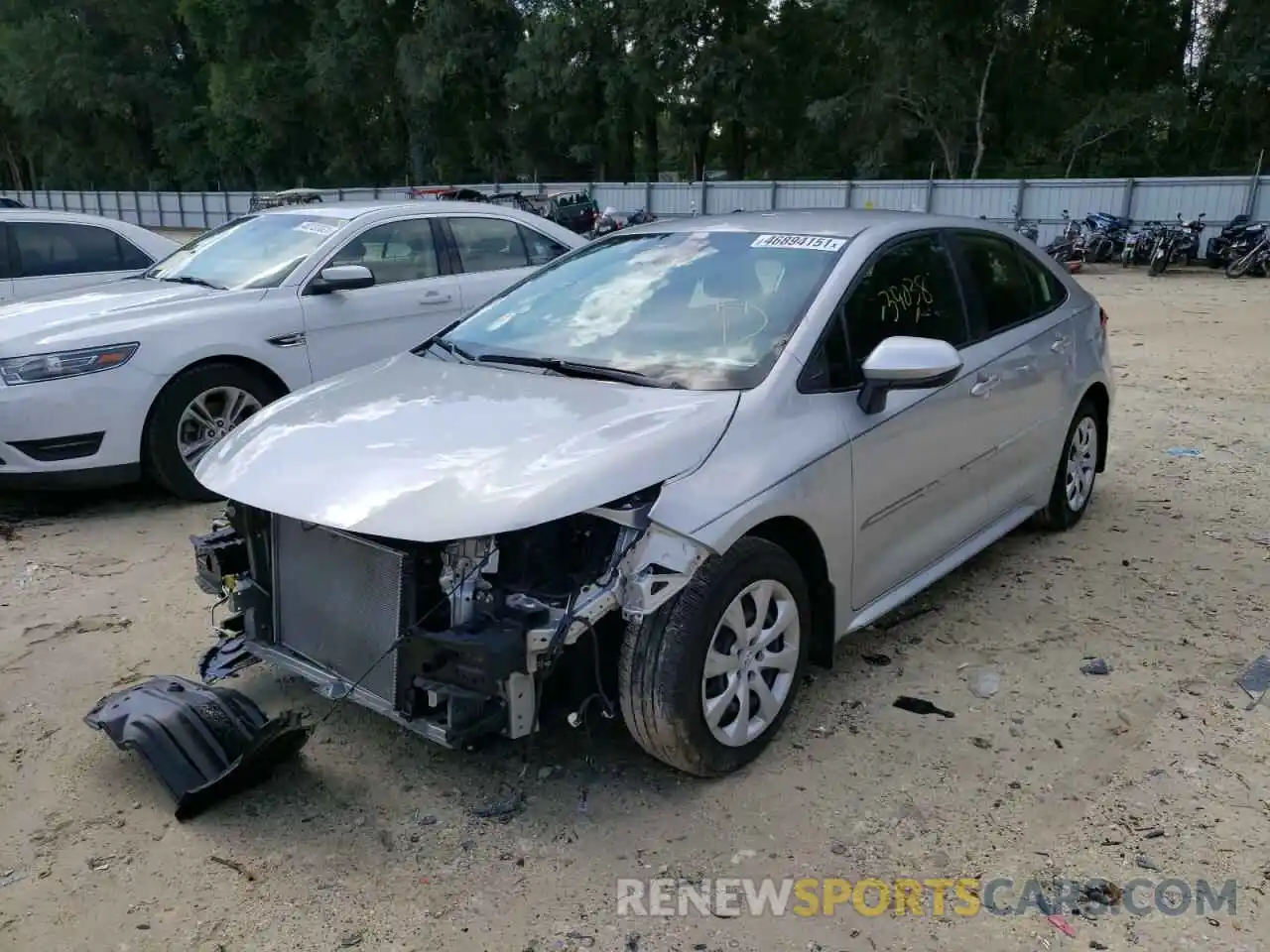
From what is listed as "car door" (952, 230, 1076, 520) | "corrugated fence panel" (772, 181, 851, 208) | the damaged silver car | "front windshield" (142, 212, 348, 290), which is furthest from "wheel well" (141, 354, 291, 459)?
"corrugated fence panel" (772, 181, 851, 208)

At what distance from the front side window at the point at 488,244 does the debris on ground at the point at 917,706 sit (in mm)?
4434

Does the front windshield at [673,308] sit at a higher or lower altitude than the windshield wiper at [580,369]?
higher

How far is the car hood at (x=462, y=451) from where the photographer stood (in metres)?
2.67

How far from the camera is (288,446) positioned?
3.13 m

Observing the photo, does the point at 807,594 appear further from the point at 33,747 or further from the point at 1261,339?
the point at 1261,339

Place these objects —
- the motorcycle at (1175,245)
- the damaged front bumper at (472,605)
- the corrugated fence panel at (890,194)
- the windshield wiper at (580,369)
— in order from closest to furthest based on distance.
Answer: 1. the damaged front bumper at (472,605)
2. the windshield wiper at (580,369)
3. the motorcycle at (1175,245)
4. the corrugated fence panel at (890,194)

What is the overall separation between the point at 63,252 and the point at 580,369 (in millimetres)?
6507

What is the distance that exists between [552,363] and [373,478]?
961mm

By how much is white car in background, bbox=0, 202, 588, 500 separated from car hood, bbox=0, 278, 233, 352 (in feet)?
0.04

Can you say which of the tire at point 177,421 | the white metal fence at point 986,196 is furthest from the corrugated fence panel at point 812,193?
the tire at point 177,421

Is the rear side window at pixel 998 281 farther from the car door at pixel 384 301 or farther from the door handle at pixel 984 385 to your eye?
the car door at pixel 384 301

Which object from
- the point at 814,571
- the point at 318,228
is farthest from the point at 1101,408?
the point at 318,228

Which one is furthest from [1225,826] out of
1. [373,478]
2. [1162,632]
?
[373,478]

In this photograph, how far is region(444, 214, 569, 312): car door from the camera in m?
6.80
